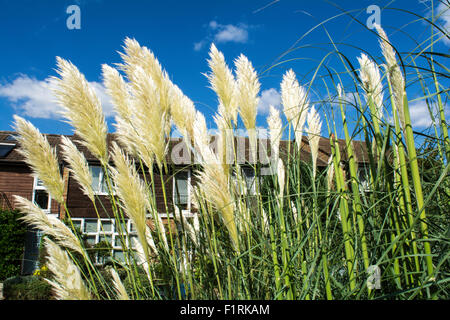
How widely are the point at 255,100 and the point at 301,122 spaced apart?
28 cm

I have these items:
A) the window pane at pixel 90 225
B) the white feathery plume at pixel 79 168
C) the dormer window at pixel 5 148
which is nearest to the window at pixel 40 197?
the window pane at pixel 90 225

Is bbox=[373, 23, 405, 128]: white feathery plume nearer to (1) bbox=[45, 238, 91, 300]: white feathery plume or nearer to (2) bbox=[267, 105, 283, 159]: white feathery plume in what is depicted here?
(2) bbox=[267, 105, 283, 159]: white feathery plume

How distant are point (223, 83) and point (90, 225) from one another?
16.7 metres

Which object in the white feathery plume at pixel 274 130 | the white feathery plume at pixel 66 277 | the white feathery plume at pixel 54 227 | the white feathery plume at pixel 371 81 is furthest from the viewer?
the white feathery plume at pixel 274 130

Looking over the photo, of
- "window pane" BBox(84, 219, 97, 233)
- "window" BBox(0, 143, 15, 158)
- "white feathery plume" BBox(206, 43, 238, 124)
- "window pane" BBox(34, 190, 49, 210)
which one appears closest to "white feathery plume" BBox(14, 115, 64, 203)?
"white feathery plume" BBox(206, 43, 238, 124)

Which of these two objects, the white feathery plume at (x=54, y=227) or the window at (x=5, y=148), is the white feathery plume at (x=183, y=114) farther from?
the window at (x=5, y=148)

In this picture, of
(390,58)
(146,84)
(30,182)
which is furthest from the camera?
(30,182)

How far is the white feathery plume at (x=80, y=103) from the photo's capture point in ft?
4.84

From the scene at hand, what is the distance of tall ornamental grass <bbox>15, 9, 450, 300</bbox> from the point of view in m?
1.09

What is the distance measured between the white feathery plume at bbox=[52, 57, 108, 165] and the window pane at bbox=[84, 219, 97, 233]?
1601 centimetres

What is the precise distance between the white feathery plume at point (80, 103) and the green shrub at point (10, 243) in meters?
14.7

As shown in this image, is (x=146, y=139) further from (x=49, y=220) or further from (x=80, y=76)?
(x=49, y=220)

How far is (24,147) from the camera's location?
1.54 m
